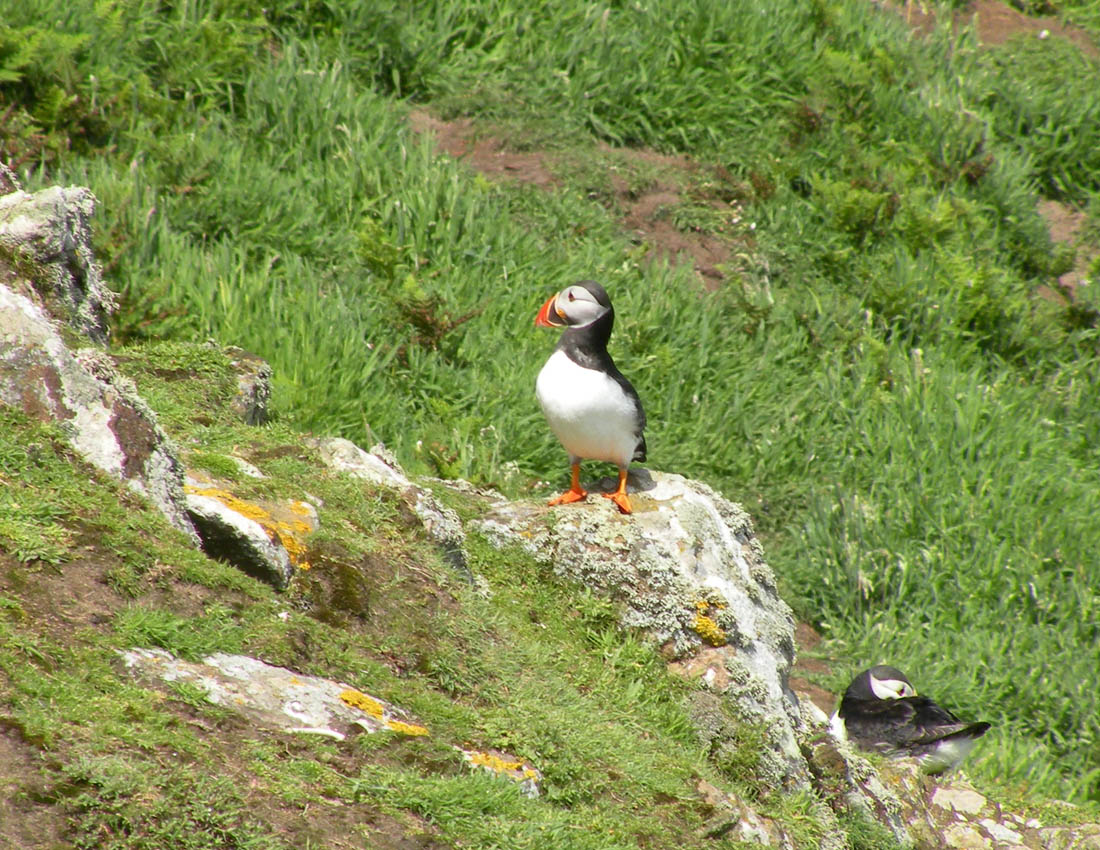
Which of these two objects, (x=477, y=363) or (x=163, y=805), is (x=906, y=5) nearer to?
(x=477, y=363)

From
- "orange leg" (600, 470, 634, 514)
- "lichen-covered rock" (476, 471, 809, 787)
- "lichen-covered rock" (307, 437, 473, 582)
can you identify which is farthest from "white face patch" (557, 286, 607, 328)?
"lichen-covered rock" (307, 437, 473, 582)

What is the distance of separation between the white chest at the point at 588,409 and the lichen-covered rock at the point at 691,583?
286mm

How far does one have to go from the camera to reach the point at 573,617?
15.9ft

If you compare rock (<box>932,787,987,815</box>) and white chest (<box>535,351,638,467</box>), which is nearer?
white chest (<box>535,351,638,467</box>)

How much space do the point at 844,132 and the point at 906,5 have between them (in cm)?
284

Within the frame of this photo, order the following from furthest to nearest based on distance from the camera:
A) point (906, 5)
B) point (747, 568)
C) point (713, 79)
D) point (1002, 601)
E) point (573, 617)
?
point (906, 5) < point (713, 79) < point (1002, 601) < point (747, 568) < point (573, 617)

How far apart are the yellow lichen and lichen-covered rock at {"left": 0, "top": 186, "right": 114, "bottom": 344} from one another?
9.66 ft

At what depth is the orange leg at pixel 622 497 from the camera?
521cm

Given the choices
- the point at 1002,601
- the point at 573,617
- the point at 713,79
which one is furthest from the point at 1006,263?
the point at 573,617

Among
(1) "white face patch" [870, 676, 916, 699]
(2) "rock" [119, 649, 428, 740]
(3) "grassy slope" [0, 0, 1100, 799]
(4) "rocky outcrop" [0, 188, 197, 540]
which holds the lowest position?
(1) "white face patch" [870, 676, 916, 699]

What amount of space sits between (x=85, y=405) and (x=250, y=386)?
169cm

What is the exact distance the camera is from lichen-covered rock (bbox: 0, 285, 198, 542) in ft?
11.9

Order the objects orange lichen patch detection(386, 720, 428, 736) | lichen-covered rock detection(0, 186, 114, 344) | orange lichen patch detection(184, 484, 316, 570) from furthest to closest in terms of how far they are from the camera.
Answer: lichen-covered rock detection(0, 186, 114, 344)
orange lichen patch detection(184, 484, 316, 570)
orange lichen patch detection(386, 720, 428, 736)

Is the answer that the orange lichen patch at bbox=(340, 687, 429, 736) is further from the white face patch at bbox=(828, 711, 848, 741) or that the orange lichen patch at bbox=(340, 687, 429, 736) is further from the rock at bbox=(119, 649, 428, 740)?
the white face patch at bbox=(828, 711, 848, 741)
